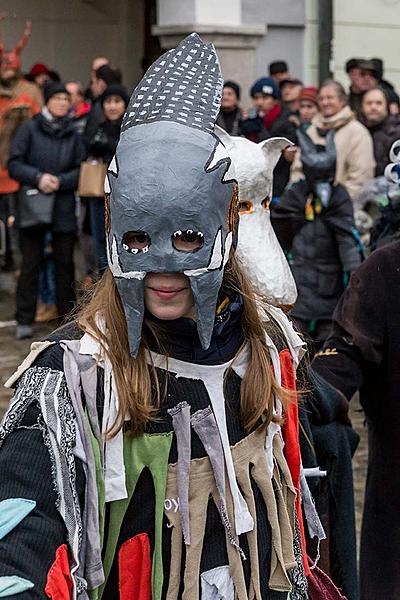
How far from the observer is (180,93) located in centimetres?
240

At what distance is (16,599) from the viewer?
2020mm

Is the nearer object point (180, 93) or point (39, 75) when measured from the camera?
point (180, 93)

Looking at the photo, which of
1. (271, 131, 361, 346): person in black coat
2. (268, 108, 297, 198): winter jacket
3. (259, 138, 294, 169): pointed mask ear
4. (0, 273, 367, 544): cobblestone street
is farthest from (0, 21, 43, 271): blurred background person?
(259, 138, 294, 169): pointed mask ear

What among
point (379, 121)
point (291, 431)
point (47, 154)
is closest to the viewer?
point (291, 431)

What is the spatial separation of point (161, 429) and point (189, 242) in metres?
0.35

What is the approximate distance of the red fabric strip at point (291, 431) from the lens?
2598 mm

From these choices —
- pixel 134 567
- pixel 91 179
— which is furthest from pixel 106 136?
pixel 134 567

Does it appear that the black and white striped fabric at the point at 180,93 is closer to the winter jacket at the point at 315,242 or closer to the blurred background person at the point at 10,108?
the winter jacket at the point at 315,242

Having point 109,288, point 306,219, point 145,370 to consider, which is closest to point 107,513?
point 145,370

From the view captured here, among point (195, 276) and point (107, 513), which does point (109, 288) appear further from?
point (107, 513)

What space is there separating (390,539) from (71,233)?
5.82 m

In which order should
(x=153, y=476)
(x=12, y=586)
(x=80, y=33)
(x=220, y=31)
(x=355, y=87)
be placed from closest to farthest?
1. (x=12, y=586)
2. (x=153, y=476)
3. (x=355, y=87)
4. (x=220, y=31)
5. (x=80, y=33)

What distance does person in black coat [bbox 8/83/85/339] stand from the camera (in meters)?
8.77

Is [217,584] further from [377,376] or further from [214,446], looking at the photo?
[377,376]
